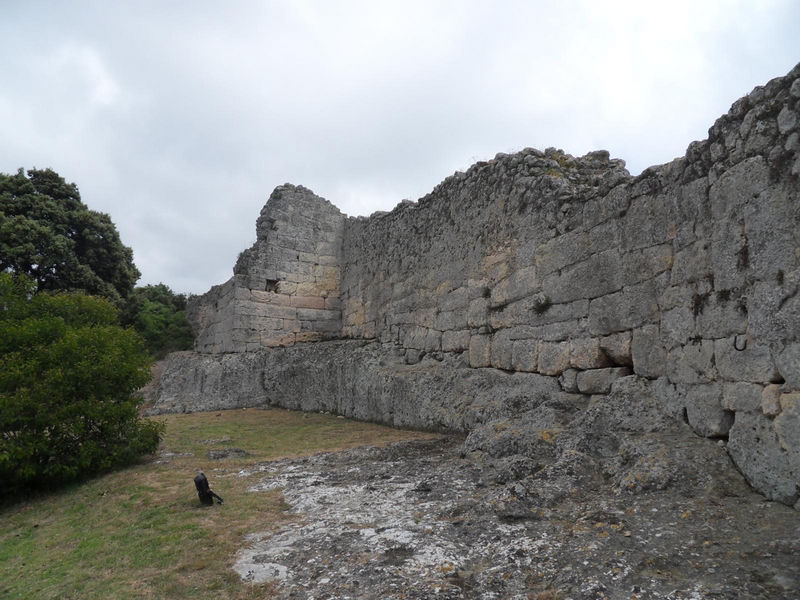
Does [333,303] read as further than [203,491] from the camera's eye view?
Yes

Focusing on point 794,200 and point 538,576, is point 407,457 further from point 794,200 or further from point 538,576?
point 794,200

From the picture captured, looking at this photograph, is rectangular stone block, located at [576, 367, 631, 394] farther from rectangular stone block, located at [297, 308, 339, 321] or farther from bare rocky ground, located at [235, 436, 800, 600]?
rectangular stone block, located at [297, 308, 339, 321]

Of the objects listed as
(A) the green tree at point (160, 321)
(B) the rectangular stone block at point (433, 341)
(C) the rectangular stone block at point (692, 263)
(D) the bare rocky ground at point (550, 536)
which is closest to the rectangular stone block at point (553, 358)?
(D) the bare rocky ground at point (550, 536)

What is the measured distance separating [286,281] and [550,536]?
1093 cm

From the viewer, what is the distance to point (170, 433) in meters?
8.69

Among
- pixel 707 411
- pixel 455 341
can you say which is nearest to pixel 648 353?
pixel 707 411

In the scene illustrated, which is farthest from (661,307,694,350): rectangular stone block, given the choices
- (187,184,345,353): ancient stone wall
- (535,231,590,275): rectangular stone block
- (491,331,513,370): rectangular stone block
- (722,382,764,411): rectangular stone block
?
(187,184,345,353): ancient stone wall

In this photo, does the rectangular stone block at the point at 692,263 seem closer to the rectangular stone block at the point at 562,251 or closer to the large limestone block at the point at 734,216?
the large limestone block at the point at 734,216

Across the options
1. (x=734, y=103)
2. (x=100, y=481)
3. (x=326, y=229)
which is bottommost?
(x=100, y=481)

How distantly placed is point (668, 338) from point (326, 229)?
406 inches

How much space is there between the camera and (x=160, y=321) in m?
17.2

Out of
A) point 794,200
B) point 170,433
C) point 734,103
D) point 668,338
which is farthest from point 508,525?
point 170,433

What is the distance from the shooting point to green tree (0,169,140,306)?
16.6 meters

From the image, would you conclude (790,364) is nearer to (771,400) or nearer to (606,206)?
(771,400)
